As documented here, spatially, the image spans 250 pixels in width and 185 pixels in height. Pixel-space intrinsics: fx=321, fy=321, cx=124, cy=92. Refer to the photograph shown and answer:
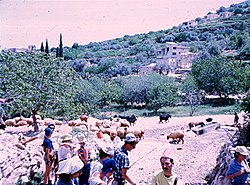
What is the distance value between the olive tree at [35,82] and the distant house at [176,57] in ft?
151

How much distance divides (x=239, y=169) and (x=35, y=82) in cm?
1181

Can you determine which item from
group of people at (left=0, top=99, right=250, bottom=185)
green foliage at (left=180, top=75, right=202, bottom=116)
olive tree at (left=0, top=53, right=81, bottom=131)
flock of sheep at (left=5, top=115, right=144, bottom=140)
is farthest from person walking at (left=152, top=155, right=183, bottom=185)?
green foliage at (left=180, top=75, right=202, bottom=116)

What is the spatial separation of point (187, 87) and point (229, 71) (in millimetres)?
4878

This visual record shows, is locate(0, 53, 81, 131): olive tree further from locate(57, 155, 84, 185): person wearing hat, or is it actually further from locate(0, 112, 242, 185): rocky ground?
locate(57, 155, 84, 185): person wearing hat

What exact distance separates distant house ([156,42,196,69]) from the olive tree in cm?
4589

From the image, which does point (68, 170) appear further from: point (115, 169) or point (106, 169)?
point (115, 169)

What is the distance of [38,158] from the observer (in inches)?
314

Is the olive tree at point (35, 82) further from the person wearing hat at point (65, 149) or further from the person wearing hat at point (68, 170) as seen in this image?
the person wearing hat at point (68, 170)

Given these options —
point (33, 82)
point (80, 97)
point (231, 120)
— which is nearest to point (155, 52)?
point (80, 97)

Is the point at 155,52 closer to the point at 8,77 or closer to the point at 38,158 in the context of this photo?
the point at 8,77

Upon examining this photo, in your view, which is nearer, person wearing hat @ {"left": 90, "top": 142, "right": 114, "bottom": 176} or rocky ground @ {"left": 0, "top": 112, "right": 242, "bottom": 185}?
person wearing hat @ {"left": 90, "top": 142, "right": 114, "bottom": 176}

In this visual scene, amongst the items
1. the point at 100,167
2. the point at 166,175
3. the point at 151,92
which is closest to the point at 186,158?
the point at 100,167

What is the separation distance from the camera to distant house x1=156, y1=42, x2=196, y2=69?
200ft

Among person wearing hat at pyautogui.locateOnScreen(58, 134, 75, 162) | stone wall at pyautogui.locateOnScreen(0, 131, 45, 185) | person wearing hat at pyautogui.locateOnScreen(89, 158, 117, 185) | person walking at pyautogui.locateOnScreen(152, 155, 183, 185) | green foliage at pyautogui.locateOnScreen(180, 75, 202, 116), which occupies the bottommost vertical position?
green foliage at pyautogui.locateOnScreen(180, 75, 202, 116)
